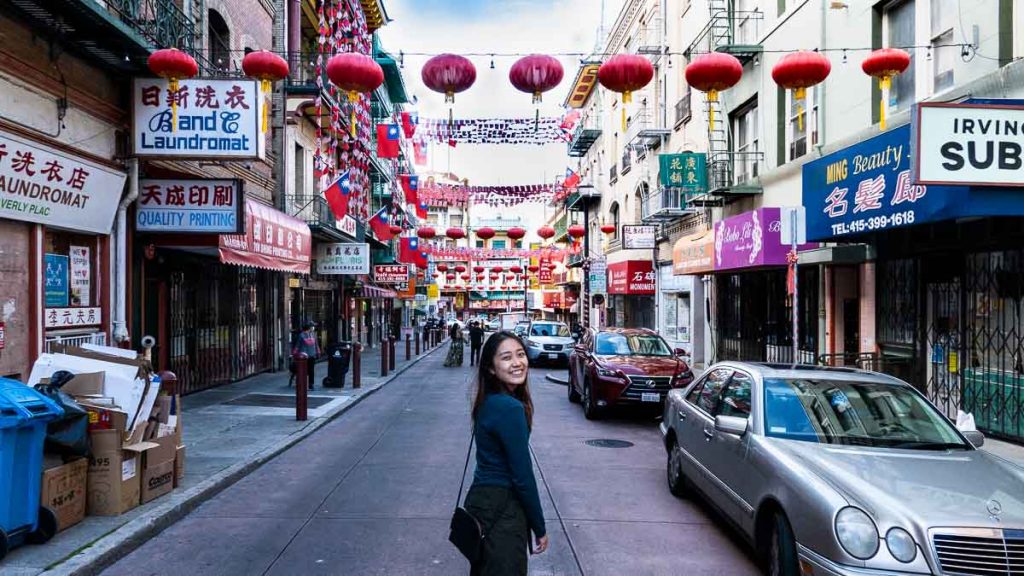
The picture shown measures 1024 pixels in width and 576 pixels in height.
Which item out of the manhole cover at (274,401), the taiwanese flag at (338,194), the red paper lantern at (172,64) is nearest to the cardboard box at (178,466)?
the red paper lantern at (172,64)

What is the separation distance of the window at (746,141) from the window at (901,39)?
5.12 m

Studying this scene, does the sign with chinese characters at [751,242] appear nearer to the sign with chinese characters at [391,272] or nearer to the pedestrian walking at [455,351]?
the pedestrian walking at [455,351]

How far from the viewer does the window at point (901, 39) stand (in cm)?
1186

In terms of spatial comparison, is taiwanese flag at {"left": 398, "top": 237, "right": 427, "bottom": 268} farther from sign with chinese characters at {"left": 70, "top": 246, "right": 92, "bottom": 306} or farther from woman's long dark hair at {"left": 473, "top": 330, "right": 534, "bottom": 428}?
woman's long dark hair at {"left": 473, "top": 330, "right": 534, "bottom": 428}

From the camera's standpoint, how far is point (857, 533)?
4.04 m

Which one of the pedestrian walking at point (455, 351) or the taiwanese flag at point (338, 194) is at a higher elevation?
the taiwanese flag at point (338, 194)

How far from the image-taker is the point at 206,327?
645 inches

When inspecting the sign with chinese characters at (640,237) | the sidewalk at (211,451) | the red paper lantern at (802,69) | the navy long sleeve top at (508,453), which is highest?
the red paper lantern at (802,69)

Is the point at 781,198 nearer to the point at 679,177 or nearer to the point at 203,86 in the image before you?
the point at 679,177

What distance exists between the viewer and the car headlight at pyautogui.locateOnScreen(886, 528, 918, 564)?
391cm

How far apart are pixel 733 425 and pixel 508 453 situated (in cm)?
274

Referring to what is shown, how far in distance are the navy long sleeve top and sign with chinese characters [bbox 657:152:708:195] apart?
1709 cm

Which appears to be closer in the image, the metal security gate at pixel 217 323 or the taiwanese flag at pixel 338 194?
the metal security gate at pixel 217 323

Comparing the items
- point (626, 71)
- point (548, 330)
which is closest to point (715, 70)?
point (626, 71)
